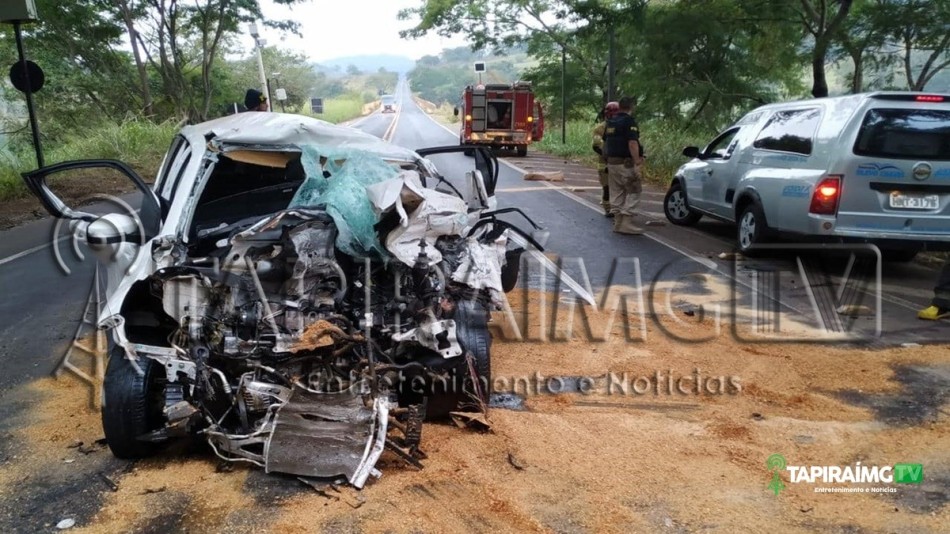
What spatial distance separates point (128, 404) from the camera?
361 centimetres

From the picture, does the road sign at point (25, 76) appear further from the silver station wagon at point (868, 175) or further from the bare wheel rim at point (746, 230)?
the silver station wagon at point (868, 175)

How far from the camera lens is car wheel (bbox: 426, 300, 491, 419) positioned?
4.00 m

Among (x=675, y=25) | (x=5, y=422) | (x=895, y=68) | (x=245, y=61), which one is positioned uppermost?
(x=245, y=61)

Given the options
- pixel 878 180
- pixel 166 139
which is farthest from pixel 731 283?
pixel 166 139

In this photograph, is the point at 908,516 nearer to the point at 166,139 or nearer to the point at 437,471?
the point at 437,471

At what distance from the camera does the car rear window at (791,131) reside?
7.40 m

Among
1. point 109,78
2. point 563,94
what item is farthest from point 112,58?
point 563,94

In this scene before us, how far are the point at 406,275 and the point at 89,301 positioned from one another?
16.1 ft

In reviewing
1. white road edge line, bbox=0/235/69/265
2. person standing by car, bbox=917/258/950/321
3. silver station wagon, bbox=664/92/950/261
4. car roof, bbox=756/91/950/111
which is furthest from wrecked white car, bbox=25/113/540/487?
white road edge line, bbox=0/235/69/265

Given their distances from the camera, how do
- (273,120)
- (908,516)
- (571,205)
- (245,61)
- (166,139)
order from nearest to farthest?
(908,516) < (273,120) < (571,205) < (166,139) < (245,61)

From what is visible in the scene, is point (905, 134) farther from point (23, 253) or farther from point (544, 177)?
point (23, 253)

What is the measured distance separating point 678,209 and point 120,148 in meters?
16.1

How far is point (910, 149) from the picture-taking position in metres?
6.64

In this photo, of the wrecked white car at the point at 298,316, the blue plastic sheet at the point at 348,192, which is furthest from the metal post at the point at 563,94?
the wrecked white car at the point at 298,316
